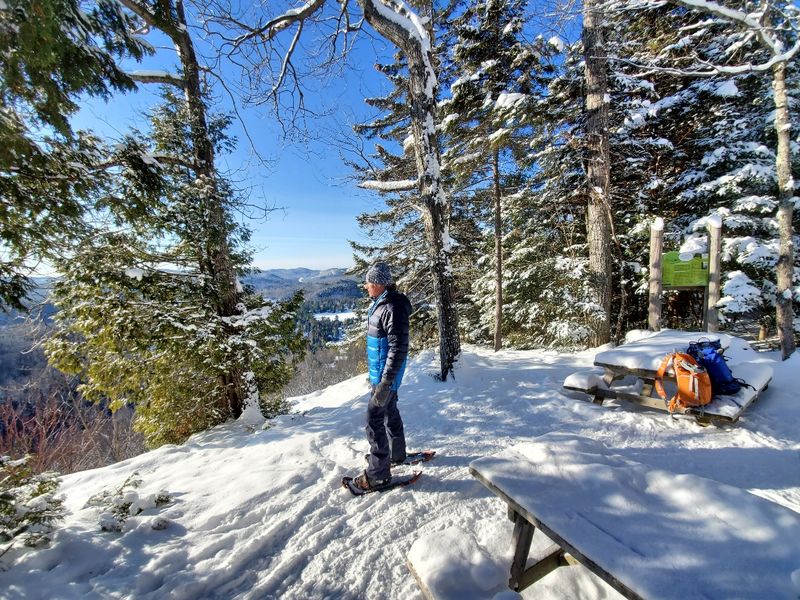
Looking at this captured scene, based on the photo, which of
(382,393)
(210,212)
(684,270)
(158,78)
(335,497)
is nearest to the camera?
(335,497)

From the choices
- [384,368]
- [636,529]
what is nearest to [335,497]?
[384,368]

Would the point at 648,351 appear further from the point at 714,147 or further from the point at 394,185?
the point at 714,147

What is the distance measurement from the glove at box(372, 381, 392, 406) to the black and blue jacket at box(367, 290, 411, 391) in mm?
63

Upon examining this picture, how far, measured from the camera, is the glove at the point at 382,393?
3.09m

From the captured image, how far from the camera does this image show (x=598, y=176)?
7.23m

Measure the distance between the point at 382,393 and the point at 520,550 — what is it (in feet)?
5.11

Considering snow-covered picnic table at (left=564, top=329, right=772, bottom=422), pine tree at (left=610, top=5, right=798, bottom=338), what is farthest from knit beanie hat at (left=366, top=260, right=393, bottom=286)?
pine tree at (left=610, top=5, right=798, bottom=338)

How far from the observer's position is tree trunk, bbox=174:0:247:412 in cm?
604

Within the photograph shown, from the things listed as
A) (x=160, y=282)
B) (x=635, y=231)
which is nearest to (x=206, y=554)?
(x=160, y=282)

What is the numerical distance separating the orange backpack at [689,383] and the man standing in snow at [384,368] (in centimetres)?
326

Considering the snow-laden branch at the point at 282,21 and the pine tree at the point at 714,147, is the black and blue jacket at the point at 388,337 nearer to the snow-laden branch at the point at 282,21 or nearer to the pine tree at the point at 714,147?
the snow-laden branch at the point at 282,21

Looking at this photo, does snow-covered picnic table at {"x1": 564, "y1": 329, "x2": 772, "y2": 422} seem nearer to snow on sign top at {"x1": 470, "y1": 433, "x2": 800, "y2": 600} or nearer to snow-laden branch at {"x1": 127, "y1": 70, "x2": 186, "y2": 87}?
snow on sign top at {"x1": 470, "y1": 433, "x2": 800, "y2": 600}

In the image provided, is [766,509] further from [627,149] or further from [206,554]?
[627,149]

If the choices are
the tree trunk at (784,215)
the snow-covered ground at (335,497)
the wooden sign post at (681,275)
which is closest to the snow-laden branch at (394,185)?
the snow-covered ground at (335,497)
